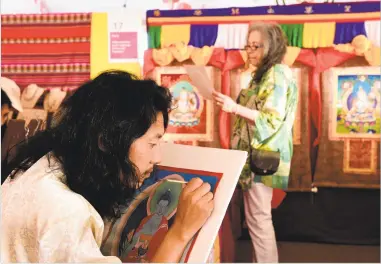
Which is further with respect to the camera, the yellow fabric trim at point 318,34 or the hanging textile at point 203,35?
the hanging textile at point 203,35

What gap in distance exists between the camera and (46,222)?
81cm

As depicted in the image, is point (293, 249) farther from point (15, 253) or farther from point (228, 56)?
point (15, 253)

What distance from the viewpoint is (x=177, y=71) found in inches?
126

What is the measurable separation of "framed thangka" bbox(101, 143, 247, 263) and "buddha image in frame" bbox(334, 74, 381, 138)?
2118mm

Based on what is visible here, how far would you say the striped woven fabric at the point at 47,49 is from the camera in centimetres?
332

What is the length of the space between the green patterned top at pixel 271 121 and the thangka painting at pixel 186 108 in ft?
2.50

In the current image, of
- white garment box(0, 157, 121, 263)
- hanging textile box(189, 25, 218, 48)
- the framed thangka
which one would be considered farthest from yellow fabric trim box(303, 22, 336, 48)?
white garment box(0, 157, 121, 263)

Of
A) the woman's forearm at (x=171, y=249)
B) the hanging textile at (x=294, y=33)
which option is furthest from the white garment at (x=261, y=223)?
the woman's forearm at (x=171, y=249)

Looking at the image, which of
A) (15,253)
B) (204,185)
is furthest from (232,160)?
(15,253)

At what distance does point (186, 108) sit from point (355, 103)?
3.54 ft

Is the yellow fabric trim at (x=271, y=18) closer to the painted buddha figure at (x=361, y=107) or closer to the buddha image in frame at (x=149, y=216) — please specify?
the painted buddha figure at (x=361, y=107)

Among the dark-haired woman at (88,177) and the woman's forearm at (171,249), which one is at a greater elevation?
the dark-haired woman at (88,177)

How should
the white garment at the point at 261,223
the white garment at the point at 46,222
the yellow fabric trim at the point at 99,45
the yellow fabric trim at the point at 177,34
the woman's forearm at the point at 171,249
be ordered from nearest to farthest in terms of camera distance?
the white garment at the point at 46,222 → the woman's forearm at the point at 171,249 → the white garment at the point at 261,223 → the yellow fabric trim at the point at 177,34 → the yellow fabric trim at the point at 99,45

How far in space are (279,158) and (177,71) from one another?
115 cm
